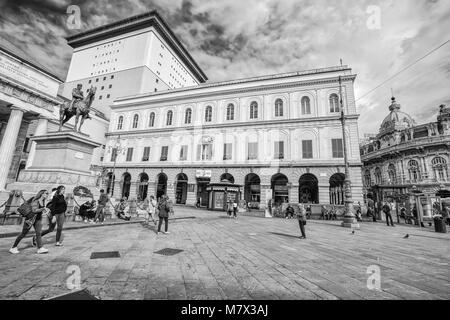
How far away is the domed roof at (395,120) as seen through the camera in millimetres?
54169

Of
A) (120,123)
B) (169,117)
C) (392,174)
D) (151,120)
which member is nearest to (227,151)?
(169,117)

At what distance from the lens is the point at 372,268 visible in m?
4.46

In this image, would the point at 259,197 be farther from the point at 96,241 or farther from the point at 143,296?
the point at 143,296

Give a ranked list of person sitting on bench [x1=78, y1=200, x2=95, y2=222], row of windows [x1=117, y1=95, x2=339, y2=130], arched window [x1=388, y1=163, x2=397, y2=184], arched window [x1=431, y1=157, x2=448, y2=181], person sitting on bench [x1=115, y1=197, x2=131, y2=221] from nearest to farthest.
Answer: person sitting on bench [x1=78, y1=200, x2=95, y2=222]
person sitting on bench [x1=115, y1=197, x2=131, y2=221]
row of windows [x1=117, y1=95, x2=339, y2=130]
arched window [x1=431, y1=157, x2=448, y2=181]
arched window [x1=388, y1=163, x2=397, y2=184]

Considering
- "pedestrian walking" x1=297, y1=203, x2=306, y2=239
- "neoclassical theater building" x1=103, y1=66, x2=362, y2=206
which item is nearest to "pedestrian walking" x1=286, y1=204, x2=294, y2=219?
"neoclassical theater building" x1=103, y1=66, x2=362, y2=206

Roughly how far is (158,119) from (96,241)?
29123 mm

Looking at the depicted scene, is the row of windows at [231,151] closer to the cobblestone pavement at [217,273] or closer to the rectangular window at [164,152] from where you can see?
the rectangular window at [164,152]

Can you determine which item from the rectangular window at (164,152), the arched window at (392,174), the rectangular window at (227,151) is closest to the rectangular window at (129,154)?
the rectangular window at (164,152)

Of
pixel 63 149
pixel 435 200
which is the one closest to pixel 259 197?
pixel 435 200

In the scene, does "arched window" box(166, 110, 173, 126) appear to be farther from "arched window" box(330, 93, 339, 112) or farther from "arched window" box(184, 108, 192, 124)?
"arched window" box(330, 93, 339, 112)

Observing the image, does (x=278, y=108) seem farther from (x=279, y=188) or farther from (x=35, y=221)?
(x=35, y=221)

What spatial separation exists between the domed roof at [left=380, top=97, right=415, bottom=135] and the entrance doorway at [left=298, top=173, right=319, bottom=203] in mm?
42179

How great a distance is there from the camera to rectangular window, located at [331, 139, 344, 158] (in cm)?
2356

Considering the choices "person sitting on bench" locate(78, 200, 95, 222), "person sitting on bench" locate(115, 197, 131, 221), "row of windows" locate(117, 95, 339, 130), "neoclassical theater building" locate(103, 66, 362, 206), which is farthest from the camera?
"row of windows" locate(117, 95, 339, 130)
